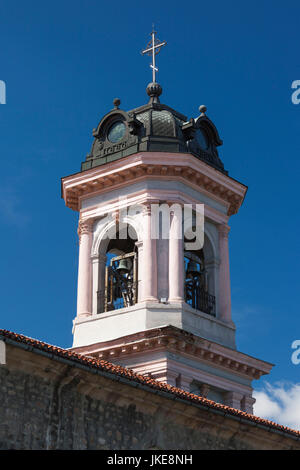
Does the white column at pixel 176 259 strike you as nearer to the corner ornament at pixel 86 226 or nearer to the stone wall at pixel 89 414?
the corner ornament at pixel 86 226

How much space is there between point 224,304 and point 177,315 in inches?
103

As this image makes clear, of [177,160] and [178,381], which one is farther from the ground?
[177,160]

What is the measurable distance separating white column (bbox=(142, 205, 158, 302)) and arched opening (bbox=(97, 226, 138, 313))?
2.15 ft

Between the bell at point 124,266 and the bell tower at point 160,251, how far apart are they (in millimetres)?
30

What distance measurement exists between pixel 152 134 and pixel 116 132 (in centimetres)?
148

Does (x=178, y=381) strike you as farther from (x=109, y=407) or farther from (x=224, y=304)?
(x=109, y=407)

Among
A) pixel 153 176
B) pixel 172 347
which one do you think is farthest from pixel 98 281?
pixel 172 347

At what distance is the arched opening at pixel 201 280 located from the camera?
3077 cm

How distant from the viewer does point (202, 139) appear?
106 feet

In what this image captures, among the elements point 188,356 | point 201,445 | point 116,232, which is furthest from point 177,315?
point 201,445

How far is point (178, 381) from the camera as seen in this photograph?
91.8 feet

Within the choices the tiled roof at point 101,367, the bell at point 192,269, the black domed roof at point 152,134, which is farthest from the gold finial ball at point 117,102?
the tiled roof at point 101,367

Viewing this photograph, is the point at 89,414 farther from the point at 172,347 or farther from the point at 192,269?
the point at 192,269

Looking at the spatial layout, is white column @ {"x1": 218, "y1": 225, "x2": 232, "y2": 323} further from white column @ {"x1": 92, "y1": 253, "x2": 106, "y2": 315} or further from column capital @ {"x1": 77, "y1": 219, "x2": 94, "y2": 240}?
column capital @ {"x1": 77, "y1": 219, "x2": 94, "y2": 240}
